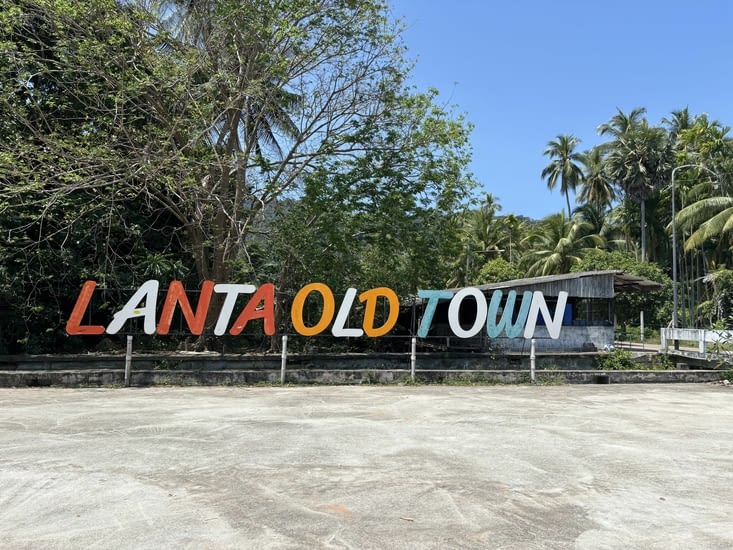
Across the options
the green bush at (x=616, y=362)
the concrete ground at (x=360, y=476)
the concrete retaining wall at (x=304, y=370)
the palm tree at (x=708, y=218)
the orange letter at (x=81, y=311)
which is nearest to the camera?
the concrete ground at (x=360, y=476)

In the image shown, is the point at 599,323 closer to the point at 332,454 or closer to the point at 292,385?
the point at 292,385

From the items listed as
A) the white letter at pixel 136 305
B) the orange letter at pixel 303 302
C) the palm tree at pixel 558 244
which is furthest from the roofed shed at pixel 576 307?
the palm tree at pixel 558 244

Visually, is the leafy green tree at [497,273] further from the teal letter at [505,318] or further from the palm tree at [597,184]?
the teal letter at [505,318]

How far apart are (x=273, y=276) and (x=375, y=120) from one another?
620cm

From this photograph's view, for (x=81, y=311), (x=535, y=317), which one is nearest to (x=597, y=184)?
(x=535, y=317)

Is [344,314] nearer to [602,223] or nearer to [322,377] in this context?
[322,377]

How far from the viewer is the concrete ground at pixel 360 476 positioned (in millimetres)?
4727

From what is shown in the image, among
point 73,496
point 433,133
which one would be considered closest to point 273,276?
point 433,133

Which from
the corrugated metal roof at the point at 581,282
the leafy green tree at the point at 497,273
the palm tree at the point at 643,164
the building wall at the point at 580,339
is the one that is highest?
the palm tree at the point at 643,164

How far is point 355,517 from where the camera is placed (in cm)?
507

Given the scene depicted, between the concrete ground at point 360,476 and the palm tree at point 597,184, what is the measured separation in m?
45.4

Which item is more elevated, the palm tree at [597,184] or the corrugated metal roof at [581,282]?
the palm tree at [597,184]

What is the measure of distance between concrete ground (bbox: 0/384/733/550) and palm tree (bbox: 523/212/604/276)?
36232mm

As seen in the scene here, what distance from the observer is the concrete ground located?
15.5 feet
